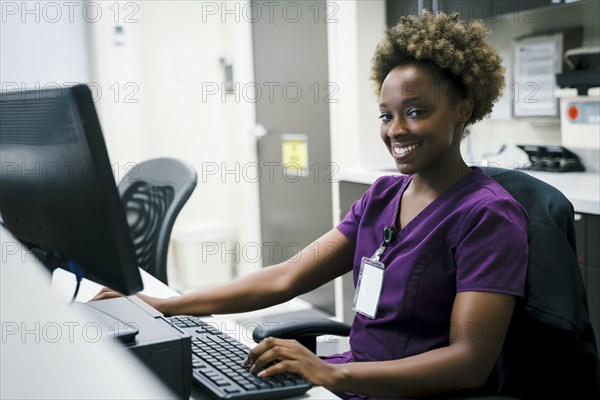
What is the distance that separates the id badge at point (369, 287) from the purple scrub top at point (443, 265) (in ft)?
0.04

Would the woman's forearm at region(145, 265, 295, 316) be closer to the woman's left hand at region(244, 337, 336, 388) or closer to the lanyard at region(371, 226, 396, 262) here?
the lanyard at region(371, 226, 396, 262)

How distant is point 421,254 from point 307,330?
33 cm

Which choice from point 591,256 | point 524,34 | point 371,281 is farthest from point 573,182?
point 371,281

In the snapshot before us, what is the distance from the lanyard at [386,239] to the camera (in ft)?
4.15

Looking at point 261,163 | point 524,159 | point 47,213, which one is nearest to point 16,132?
point 47,213

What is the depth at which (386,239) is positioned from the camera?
4.17 ft

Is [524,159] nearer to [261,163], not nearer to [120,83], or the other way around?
[261,163]

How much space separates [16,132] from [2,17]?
9.37ft

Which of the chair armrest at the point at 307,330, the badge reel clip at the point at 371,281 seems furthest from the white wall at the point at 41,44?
the badge reel clip at the point at 371,281

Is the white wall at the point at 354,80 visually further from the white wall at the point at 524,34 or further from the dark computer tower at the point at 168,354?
the dark computer tower at the point at 168,354

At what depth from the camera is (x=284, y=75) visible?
→ 384 cm

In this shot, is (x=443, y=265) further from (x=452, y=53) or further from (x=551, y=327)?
(x=452, y=53)

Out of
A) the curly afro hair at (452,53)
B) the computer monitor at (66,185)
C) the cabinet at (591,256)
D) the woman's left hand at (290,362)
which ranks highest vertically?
the curly afro hair at (452,53)

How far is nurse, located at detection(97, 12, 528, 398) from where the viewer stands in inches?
40.8
